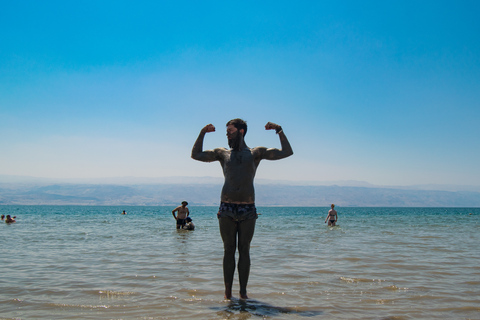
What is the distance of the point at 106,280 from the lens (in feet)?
19.9

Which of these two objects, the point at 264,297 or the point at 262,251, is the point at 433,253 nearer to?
the point at 262,251

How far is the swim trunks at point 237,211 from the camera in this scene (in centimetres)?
447

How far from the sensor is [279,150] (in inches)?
184

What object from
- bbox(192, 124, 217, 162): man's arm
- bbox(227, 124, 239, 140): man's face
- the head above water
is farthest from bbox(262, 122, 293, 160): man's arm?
bbox(192, 124, 217, 162): man's arm

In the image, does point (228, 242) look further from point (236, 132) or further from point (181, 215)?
point (181, 215)

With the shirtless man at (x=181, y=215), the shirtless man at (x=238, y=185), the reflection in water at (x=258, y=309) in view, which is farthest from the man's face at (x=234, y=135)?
the shirtless man at (x=181, y=215)

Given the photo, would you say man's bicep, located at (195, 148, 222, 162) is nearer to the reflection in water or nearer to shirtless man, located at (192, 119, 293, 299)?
shirtless man, located at (192, 119, 293, 299)

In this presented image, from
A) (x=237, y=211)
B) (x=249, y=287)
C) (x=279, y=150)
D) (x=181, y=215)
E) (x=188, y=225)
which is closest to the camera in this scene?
(x=237, y=211)

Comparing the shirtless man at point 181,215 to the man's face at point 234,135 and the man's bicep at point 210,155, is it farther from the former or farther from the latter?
the man's face at point 234,135

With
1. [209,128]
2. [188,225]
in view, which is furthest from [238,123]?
[188,225]

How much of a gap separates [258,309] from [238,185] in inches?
61.3

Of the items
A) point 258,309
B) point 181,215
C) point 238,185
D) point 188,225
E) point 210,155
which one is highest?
point 210,155

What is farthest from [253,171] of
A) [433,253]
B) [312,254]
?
[433,253]

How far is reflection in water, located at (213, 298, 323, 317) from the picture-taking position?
165 inches
